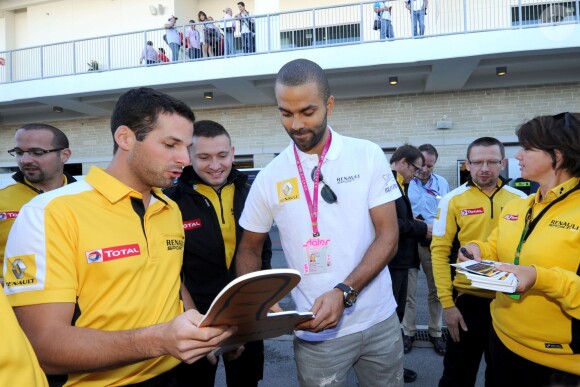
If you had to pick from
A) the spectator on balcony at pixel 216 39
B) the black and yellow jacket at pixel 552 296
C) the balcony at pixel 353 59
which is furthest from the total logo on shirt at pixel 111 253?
the spectator on balcony at pixel 216 39

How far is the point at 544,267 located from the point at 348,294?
1041 mm

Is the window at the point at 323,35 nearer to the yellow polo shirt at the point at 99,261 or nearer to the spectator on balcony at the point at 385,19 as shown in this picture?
the spectator on balcony at the point at 385,19

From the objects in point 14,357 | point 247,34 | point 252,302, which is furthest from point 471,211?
point 247,34

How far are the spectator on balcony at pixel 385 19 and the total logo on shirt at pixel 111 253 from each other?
40.1 ft

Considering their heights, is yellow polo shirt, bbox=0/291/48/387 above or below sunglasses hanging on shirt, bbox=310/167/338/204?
below

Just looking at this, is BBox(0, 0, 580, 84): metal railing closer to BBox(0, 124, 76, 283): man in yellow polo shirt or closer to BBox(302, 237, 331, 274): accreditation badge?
BBox(0, 124, 76, 283): man in yellow polo shirt

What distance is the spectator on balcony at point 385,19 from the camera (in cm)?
1282

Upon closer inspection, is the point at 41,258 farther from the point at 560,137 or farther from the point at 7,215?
the point at 560,137

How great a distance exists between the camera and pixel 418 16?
12.4 metres

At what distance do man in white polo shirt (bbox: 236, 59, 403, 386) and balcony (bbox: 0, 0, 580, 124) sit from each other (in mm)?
10272

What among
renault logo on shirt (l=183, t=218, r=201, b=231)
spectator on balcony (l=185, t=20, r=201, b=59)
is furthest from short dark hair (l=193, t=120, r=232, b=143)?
spectator on balcony (l=185, t=20, r=201, b=59)

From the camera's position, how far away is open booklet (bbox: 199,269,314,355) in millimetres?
1341

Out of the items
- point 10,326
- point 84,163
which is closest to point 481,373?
point 10,326

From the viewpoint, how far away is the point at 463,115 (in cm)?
1395
